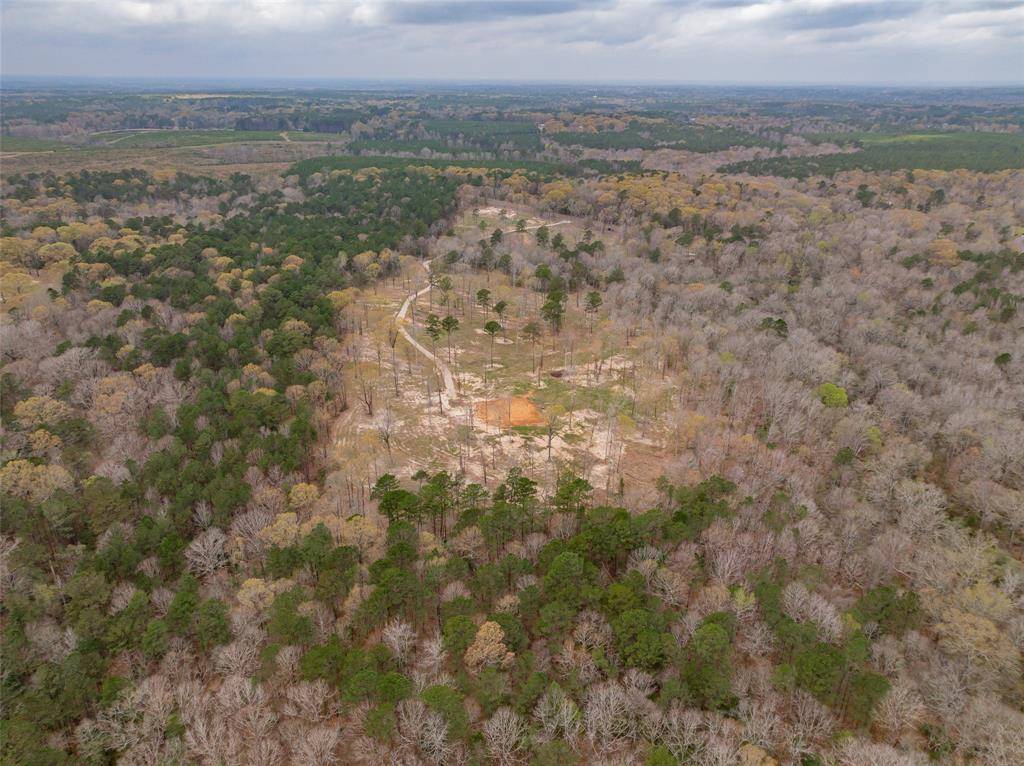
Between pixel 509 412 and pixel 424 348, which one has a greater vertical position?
pixel 424 348

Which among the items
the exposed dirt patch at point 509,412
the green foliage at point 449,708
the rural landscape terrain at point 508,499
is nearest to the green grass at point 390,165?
the rural landscape terrain at point 508,499

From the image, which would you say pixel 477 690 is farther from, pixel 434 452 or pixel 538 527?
pixel 434 452

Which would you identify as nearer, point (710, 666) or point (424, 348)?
point (710, 666)


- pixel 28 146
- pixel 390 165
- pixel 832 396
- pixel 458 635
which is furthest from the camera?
pixel 28 146

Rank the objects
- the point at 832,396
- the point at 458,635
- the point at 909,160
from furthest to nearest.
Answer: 1. the point at 909,160
2. the point at 832,396
3. the point at 458,635

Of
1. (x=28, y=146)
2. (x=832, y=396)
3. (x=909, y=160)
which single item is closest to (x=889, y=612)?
(x=832, y=396)

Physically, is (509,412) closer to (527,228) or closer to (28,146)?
(527,228)

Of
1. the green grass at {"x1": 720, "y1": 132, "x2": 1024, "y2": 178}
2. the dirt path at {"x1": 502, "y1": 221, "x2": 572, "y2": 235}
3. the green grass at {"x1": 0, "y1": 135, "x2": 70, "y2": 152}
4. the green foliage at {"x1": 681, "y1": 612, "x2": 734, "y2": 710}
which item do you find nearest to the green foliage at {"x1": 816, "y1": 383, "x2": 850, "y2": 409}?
the green foliage at {"x1": 681, "y1": 612, "x2": 734, "y2": 710}

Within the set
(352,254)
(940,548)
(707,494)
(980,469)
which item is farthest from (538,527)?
(352,254)
